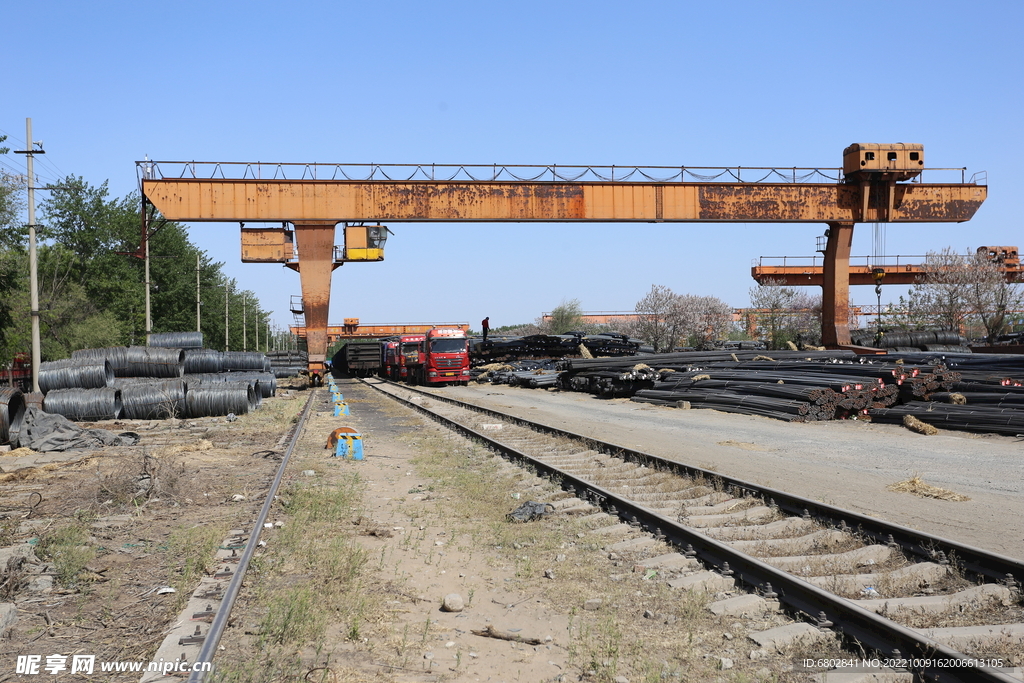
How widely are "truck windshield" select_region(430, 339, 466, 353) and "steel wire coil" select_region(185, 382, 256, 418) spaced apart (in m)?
18.7

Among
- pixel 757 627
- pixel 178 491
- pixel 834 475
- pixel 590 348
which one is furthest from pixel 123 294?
pixel 757 627

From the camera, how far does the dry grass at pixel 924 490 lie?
9.02 meters

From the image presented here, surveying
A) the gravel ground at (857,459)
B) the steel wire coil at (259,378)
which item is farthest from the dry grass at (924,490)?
the steel wire coil at (259,378)

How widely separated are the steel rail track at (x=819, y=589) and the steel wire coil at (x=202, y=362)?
2112 cm

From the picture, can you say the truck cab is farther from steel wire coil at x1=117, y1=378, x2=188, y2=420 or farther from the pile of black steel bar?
steel wire coil at x1=117, y1=378, x2=188, y2=420

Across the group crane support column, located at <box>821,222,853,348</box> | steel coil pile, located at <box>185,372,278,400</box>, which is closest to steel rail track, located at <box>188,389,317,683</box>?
steel coil pile, located at <box>185,372,278,400</box>

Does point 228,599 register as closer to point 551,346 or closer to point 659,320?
point 551,346

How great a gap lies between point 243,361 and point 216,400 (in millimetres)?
7783

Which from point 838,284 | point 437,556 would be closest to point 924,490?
point 437,556

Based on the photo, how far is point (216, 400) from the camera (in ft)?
72.7

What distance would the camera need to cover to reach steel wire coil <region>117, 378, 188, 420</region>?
2125cm

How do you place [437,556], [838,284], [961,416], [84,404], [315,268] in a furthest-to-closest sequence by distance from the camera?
[838,284], [315,268], [84,404], [961,416], [437,556]

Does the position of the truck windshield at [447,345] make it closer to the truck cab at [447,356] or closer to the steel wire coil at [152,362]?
the truck cab at [447,356]

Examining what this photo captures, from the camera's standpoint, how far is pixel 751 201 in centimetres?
3250
